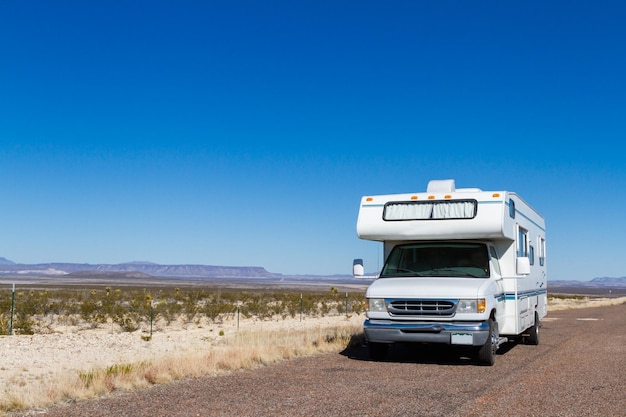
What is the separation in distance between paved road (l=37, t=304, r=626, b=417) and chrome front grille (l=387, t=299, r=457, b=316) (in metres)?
0.97

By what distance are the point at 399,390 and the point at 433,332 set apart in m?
2.32

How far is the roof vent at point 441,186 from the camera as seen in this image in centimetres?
1355

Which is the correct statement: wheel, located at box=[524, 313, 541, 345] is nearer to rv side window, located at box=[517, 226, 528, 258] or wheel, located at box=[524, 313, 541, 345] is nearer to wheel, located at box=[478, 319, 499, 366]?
rv side window, located at box=[517, 226, 528, 258]

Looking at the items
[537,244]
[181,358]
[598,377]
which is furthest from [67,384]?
[537,244]

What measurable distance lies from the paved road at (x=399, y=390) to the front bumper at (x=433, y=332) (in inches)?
20.3

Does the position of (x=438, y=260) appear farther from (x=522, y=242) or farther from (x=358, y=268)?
(x=522, y=242)

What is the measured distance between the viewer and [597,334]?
19.4m

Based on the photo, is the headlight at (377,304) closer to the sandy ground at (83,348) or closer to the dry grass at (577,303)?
the sandy ground at (83,348)


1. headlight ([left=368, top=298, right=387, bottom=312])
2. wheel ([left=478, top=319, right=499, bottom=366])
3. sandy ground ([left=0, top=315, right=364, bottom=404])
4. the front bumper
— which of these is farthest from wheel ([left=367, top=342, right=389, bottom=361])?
sandy ground ([left=0, top=315, right=364, bottom=404])

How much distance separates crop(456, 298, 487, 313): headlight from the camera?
11.6 meters

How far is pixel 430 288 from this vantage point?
11.9 metres

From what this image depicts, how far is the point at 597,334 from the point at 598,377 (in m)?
9.37

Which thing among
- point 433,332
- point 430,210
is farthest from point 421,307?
point 430,210

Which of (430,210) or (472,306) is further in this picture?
(430,210)
